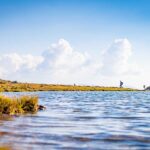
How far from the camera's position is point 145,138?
18.6m

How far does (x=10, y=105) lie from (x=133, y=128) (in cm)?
1123

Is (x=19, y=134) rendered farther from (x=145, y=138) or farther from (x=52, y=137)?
(x=145, y=138)

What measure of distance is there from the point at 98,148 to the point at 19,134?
4.84 m

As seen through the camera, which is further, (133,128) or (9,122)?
(9,122)

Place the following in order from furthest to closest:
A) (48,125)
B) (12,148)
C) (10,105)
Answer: (10,105) < (48,125) < (12,148)

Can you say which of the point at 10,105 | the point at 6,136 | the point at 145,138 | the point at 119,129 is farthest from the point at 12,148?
the point at 10,105

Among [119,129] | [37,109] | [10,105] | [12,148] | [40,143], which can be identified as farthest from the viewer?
[37,109]

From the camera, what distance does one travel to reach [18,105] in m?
32.1

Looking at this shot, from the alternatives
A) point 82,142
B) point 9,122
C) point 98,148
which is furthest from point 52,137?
point 9,122

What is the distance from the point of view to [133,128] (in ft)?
74.8

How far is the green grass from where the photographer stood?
3006 centimetres

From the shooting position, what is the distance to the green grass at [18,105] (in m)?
30.1

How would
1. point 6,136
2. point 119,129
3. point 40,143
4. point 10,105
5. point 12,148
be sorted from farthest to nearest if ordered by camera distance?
1. point 10,105
2. point 119,129
3. point 6,136
4. point 40,143
5. point 12,148

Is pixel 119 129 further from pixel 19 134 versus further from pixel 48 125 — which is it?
pixel 19 134
